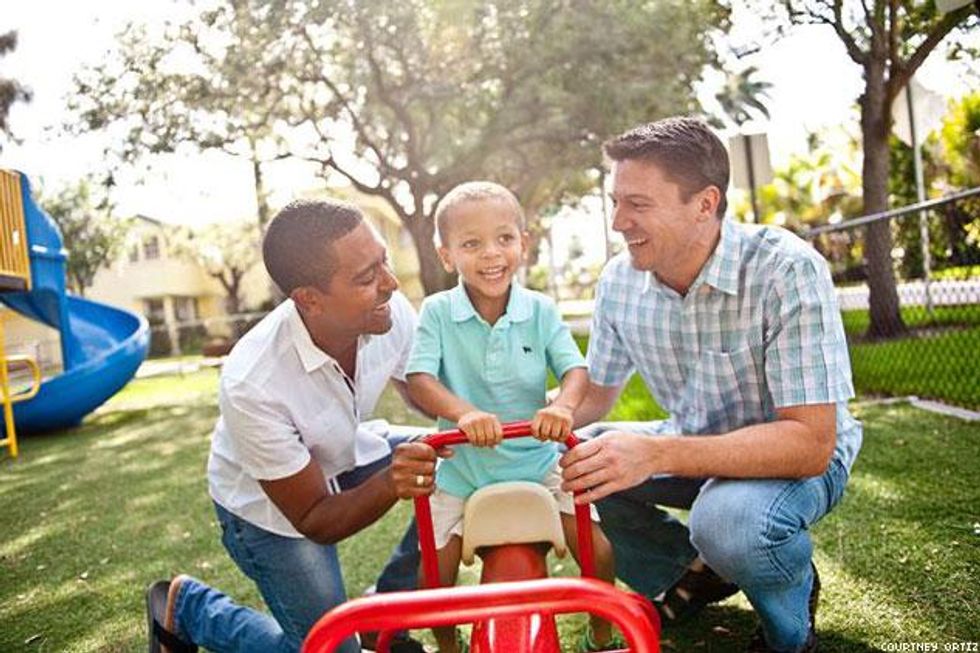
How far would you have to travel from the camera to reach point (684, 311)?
242 cm

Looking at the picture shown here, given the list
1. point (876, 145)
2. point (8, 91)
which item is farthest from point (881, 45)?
point (8, 91)

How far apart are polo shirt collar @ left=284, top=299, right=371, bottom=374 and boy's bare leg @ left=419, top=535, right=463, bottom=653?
1.90 ft

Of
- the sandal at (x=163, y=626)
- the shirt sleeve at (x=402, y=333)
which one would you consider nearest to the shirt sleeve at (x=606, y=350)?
the shirt sleeve at (x=402, y=333)

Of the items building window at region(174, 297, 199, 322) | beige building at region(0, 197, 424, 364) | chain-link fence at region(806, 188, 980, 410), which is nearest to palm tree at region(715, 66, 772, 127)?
beige building at region(0, 197, 424, 364)

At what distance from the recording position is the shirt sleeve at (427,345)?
2.46 m

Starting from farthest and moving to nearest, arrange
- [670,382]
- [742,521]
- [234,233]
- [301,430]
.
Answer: [234,233] < [670,382] < [301,430] < [742,521]

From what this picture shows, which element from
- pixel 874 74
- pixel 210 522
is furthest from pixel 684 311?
pixel 874 74

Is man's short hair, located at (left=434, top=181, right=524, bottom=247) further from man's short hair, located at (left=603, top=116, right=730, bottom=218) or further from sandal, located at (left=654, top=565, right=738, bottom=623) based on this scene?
sandal, located at (left=654, top=565, right=738, bottom=623)

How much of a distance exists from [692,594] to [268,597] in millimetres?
1266

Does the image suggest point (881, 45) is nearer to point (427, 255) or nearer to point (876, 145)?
point (876, 145)

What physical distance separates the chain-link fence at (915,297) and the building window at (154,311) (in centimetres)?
3578

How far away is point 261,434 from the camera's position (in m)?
2.25

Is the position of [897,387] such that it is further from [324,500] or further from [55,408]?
[55,408]

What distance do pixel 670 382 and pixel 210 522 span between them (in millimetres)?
2948
